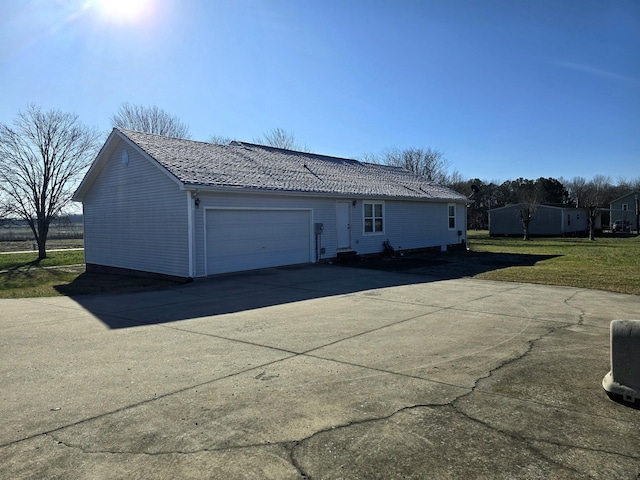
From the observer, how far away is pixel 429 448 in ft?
10.8

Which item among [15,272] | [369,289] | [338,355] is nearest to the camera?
[338,355]

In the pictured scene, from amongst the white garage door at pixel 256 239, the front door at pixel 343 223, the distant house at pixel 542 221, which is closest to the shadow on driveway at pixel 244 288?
the white garage door at pixel 256 239

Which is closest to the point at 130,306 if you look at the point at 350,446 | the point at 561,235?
the point at 350,446

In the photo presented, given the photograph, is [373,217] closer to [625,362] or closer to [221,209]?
[221,209]

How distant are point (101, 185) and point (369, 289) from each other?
11691mm

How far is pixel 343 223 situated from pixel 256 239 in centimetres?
460

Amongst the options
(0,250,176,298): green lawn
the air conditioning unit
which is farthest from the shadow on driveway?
the air conditioning unit

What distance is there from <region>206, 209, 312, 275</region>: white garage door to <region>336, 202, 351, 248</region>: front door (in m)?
1.70

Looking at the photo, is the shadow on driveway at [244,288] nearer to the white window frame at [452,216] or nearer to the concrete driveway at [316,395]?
the concrete driveway at [316,395]

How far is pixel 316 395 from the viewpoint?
4.34 meters

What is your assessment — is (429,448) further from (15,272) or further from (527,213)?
(527,213)

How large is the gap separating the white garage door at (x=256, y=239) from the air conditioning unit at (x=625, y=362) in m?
11.2

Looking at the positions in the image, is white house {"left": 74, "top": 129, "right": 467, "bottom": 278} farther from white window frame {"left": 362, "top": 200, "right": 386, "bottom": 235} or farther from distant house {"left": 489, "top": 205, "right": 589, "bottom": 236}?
distant house {"left": 489, "top": 205, "right": 589, "bottom": 236}

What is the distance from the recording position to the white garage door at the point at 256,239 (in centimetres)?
1399
